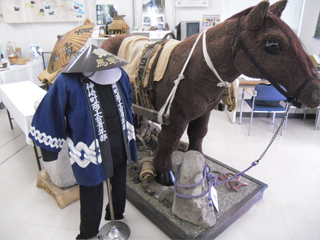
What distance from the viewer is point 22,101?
270 centimetres

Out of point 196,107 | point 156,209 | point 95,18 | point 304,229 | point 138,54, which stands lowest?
point 304,229

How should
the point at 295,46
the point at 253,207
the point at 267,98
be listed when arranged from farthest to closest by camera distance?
the point at 267,98
the point at 253,207
the point at 295,46

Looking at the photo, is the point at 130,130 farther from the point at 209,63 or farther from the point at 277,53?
the point at 277,53

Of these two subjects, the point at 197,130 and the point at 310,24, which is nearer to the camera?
the point at 197,130

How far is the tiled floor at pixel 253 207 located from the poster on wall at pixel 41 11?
2963 millimetres

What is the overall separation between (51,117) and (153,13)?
3.99 m

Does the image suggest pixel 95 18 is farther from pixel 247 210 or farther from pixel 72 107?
pixel 247 210

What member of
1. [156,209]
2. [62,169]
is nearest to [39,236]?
[62,169]

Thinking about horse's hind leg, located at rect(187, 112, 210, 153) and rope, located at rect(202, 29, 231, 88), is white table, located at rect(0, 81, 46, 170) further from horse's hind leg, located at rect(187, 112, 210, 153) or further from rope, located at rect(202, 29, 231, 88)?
rope, located at rect(202, 29, 231, 88)

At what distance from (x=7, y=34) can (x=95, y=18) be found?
7.57 ft

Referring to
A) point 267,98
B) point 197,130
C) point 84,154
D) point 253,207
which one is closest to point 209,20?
point 267,98

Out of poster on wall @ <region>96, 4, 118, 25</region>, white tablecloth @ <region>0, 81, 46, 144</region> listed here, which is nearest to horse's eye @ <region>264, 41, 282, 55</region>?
white tablecloth @ <region>0, 81, 46, 144</region>

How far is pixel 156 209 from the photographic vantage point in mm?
1843

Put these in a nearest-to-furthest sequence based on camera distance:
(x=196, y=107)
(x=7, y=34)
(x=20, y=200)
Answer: (x=196, y=107)
(x=20, y=200)
(x=7, y=34)
